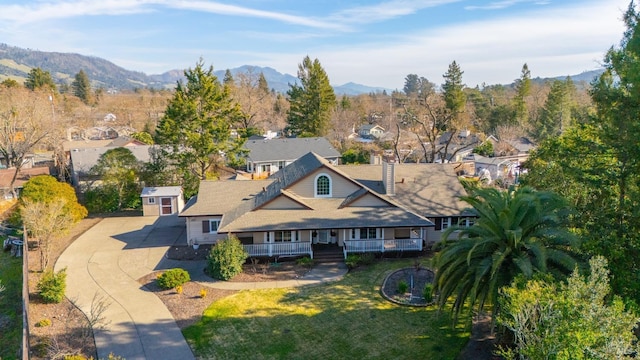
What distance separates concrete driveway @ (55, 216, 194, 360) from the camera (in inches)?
689

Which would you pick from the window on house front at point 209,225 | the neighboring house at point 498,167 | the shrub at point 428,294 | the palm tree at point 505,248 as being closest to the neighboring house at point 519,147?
the neighboring house at point 498,167

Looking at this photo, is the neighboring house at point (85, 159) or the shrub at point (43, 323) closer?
the shrub at point (43, 323)

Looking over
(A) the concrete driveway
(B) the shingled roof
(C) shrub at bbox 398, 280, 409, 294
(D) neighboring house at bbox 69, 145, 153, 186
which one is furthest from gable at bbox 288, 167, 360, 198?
(B) the shingled roof

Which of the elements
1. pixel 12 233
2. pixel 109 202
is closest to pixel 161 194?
pixel 109 202

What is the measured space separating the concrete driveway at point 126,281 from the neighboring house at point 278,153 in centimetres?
1766

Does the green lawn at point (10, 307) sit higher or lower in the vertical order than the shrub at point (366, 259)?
lower

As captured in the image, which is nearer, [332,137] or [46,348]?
[46,348]

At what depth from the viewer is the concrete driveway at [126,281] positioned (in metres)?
17.5

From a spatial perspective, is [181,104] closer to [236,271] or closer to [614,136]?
[236,271]

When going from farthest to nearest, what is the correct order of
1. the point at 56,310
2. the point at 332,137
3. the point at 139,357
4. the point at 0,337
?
1. the point at 332,137
2. the point at 56,310
3. the point at 0,337
4. the point at 139,357

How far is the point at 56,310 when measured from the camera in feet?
66.7

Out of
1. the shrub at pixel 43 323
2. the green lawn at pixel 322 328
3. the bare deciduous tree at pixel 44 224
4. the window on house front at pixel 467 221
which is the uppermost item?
the bare deciduous tree at pixel 44 224

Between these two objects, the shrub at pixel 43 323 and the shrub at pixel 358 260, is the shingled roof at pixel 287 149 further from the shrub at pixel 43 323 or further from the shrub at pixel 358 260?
the shrub at pixel 43 323

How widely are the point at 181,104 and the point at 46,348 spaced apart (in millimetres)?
24510
